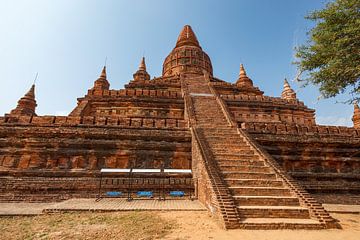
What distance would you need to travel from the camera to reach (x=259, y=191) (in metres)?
6.59

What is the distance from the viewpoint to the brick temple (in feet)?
20.0

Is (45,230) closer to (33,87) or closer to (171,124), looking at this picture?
(171,124)

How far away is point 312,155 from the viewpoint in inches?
440

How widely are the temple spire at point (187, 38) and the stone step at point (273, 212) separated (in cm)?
3434

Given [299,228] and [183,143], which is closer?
[299,228]

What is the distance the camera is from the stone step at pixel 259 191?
6.54 metres

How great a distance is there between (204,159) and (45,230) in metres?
5.07

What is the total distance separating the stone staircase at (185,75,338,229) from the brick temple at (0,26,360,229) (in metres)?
0.03

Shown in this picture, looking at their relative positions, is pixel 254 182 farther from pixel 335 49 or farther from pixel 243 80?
pixel 243 80

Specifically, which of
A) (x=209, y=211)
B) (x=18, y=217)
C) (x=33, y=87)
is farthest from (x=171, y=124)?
(x=33, y=87)

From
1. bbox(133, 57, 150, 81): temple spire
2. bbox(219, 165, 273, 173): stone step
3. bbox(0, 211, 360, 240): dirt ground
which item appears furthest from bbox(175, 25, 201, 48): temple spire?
bbox(0, 211, 360, 240): dirt ground

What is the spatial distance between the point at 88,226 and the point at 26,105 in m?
17.2

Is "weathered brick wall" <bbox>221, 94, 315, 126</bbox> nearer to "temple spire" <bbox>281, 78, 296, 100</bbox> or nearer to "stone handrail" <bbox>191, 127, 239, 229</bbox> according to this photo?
"temple spire" <bbox>281, 78, 296, 100</bbox>

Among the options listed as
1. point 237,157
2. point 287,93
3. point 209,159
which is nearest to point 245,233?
point 209,159
